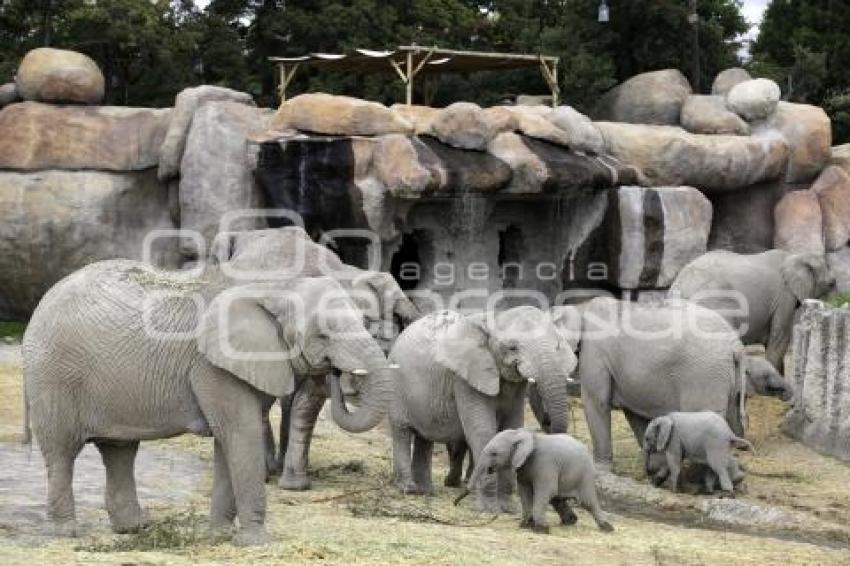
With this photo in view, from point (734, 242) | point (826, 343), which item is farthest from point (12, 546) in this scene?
point (734, 242)

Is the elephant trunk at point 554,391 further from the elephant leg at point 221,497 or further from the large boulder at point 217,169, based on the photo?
the large boulder at point 217,169

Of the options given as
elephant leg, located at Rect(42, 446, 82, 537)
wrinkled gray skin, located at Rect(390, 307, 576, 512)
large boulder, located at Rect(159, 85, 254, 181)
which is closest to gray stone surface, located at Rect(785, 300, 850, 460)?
wrinkled gray skin, located at Rect(390, 307, 576, 512)

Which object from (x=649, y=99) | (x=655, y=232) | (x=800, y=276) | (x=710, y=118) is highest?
(x=649, y=99)

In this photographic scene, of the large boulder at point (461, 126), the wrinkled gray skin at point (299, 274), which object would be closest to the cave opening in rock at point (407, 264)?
the large boulder at point (461, 126)

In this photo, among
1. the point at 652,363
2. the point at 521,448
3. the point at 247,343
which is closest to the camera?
the point at 247,343

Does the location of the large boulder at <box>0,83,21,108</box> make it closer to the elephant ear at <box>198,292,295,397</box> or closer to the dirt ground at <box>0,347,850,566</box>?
the dirt ground at <box>0,347,850,566</box>

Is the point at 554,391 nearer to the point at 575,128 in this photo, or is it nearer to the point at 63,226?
the point at 575,128

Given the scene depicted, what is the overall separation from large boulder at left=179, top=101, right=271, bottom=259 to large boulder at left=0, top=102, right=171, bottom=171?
0.92 meters

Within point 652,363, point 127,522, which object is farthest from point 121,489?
point 652,363

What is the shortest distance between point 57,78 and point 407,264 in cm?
627

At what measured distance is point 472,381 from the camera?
1120cm

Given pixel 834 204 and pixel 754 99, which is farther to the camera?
pixel 754 99

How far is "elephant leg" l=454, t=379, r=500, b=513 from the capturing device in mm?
11078

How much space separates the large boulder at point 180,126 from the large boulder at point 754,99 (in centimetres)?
845
